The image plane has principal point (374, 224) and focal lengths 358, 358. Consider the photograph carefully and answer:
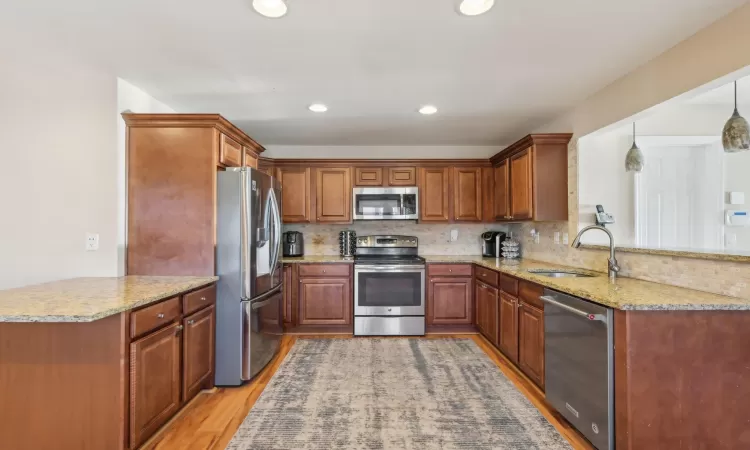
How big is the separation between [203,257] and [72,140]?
1102mm

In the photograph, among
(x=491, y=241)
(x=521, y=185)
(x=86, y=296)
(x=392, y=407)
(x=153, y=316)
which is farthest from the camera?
(x=491, y=241)

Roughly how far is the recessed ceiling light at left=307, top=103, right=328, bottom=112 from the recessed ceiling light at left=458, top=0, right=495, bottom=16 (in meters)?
1.60

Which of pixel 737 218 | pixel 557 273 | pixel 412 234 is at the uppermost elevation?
pixel 737 218

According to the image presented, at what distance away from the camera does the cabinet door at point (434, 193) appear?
14.2ft

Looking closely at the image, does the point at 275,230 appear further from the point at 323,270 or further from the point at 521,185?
the point at 521,185

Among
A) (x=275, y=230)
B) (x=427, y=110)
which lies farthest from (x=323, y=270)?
(x=427, y=110)

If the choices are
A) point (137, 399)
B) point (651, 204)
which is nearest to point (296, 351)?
point (137, 399)

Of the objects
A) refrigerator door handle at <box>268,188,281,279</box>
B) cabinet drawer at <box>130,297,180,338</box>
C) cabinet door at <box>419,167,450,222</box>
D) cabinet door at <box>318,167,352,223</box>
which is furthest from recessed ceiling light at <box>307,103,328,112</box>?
cabinet drawer at <box>130,297,180,338</box>

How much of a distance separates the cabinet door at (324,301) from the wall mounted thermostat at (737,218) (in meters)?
3.36

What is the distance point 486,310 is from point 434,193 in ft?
4.89

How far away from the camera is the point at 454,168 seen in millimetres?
4344

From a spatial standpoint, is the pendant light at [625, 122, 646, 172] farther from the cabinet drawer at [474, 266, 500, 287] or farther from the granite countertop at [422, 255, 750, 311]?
the cabinet drawer at [474, 266, 500, 287]

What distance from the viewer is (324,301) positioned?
3930 mm

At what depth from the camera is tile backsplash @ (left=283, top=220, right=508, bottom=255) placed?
4.60m
